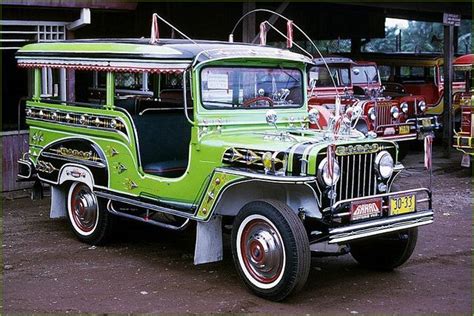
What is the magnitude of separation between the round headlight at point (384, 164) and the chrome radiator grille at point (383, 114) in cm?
685

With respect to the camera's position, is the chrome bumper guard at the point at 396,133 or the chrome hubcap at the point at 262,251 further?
the chrome bumper guard at the point at 396,133

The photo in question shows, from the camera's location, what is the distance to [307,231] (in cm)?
609

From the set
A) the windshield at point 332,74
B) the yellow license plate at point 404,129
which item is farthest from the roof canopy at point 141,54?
the yellow license plate at point 404,129

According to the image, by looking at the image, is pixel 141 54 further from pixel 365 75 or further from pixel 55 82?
pixel 365 75

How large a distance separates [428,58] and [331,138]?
1178 cm

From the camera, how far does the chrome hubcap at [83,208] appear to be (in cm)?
767

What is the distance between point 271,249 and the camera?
5.71 m

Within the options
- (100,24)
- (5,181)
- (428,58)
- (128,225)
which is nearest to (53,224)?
(128,225)

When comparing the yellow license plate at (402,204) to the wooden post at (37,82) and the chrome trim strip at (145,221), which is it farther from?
the wooden post at (37,82)

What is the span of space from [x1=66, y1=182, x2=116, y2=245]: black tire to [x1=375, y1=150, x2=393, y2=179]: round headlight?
2810 mm

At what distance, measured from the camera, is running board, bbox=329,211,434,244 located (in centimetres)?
565

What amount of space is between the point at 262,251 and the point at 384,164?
1.27 m

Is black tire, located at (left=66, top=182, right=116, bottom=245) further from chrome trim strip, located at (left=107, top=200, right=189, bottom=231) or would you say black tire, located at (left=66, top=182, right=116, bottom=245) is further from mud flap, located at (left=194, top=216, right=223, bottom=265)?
mud flap, located at (left=194, top=216, right=223, bottom=265)

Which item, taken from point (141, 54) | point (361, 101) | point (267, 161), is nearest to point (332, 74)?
point (361, 101)
